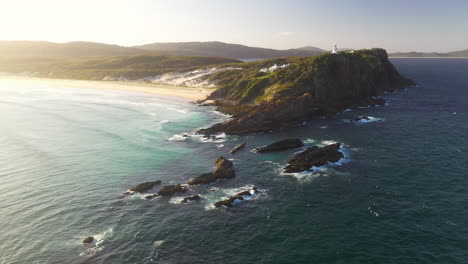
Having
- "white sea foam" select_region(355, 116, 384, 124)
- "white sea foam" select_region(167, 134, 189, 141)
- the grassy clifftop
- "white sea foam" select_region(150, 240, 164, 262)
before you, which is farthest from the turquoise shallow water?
the grassy clifftop

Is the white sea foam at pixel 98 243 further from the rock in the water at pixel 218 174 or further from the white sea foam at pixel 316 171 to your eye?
the white sea foam at pixel 316 171

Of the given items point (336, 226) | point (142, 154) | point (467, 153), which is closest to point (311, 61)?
point (467, 153)

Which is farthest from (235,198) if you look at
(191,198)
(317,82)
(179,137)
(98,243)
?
(317,82)

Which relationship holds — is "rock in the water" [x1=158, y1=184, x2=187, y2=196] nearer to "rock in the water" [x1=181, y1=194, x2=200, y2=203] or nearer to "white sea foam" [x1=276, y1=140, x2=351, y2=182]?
"rock in the water" [x1=181, y1=194, x2=200, y2=203]

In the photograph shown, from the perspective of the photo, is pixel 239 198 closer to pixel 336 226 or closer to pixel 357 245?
pixel 336 226

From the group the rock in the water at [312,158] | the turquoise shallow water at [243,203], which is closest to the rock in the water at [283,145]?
the turquoise shallow water at [243,203]

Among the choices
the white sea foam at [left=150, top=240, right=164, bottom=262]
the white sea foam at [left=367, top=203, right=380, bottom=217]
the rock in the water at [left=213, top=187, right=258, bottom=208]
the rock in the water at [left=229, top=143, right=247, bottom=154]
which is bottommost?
the white sea foam at [left=150, top=240, right=164, bottom=262]

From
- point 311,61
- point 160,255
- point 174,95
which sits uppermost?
point 311,61
